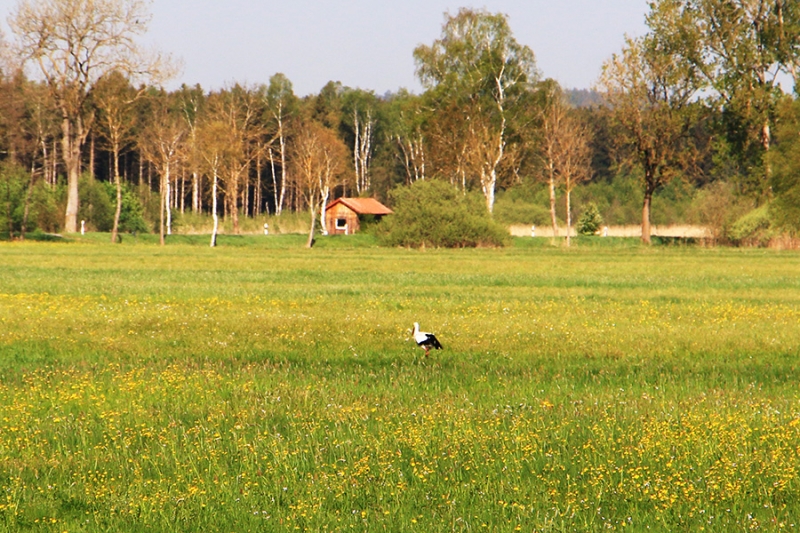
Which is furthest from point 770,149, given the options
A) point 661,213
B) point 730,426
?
point 730,426

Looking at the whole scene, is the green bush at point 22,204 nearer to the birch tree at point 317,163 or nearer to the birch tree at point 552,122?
the birch tree at point 317,163

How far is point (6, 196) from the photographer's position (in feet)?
234

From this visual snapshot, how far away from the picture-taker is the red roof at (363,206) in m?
108

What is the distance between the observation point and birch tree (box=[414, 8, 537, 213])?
83.6 meters

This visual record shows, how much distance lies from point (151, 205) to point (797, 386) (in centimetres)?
9330

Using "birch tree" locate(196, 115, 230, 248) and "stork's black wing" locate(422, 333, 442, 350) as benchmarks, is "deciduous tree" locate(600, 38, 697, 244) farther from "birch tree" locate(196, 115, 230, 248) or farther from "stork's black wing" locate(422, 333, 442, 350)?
"stork's black wing" locate(422, 333, 442, 350)

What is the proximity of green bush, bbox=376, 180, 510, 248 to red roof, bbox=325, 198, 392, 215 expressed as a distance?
3425cm

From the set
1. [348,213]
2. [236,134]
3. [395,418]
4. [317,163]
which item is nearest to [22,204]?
[236,134]

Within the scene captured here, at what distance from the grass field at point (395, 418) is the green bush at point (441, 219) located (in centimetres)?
4665

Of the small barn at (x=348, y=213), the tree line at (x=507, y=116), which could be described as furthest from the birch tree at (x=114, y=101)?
the small barn at (x=348, y=213)

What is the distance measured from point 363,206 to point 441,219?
38946mm

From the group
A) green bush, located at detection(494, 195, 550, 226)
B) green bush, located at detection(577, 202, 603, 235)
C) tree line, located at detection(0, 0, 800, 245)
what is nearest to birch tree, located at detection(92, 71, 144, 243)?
tree line, located at detection(0, 0, 800, 245)

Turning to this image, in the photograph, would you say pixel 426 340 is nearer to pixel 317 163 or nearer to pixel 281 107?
pixel 317 163

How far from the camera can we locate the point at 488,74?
84.2 meters
